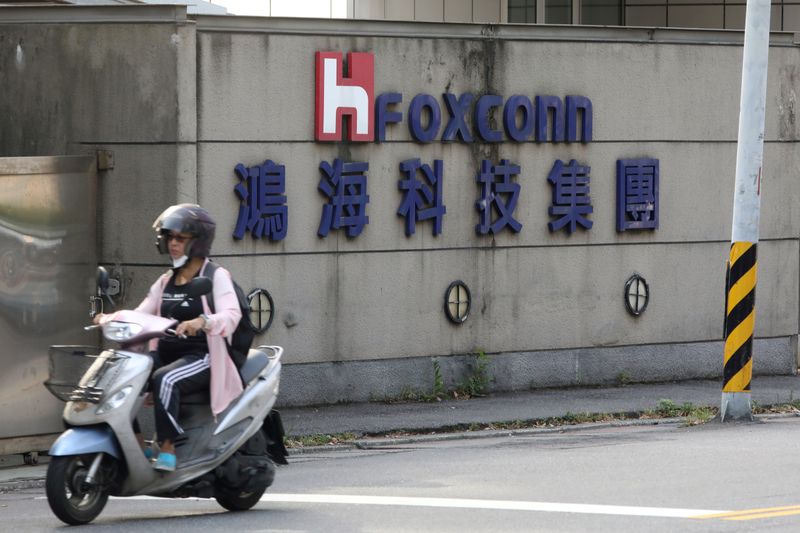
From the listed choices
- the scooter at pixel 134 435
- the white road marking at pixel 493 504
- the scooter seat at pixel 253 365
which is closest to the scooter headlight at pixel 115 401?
the scooter at pixel 134 435

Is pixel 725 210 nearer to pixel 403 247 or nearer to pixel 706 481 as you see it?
pixel 403 247

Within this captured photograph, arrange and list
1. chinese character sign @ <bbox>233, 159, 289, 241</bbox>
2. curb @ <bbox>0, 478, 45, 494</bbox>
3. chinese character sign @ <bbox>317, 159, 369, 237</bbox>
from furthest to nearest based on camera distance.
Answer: chinese character sign @ <bbox>317, 159, 369, 237</bbox>
chinese character sign @ <bbox>233, 159, 289, 241</bbox>
curb @ <bbox>0, 478, 45, 494</bbox>

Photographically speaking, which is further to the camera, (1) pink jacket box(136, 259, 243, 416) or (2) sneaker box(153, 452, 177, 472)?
(1) pink jacket box(136, 259, 243, 416)

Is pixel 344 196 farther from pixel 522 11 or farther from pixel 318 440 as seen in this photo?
pixel 522 11

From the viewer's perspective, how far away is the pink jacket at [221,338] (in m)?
9.52

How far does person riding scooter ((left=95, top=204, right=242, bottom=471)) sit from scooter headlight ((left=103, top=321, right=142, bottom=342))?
0.48ft

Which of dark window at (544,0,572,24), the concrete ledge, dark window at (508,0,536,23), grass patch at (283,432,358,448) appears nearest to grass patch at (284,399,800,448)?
grass patch at (283,432,358,448)

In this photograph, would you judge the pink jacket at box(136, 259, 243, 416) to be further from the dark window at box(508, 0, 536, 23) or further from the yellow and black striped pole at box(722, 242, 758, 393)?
the dark window at box(508, 0, 536, 23)

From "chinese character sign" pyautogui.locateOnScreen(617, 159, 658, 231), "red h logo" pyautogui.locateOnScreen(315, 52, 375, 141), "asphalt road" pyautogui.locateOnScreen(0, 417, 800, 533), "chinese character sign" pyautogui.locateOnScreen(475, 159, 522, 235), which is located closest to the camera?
"asphalt road" pyautogui.locateOnScreen(0, 417, 800, 533)

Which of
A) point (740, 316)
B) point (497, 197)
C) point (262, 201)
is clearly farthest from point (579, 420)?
point (262, 201)

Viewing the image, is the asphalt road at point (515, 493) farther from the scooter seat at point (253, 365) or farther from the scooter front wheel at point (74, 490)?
the scooter seat at point (253, 365)

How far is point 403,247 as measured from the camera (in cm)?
1655

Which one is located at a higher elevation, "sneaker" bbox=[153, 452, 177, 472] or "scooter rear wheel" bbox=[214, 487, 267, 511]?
"sneaker" bbox=[153, 452, 177, 472]

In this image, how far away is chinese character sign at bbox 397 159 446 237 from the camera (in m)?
16.5
